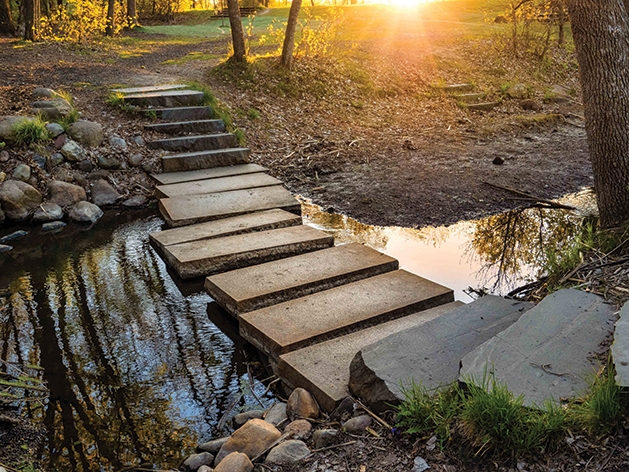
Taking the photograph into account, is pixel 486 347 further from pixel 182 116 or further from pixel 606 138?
pixel 182 116

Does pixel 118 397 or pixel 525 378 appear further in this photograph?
pixel 118 397

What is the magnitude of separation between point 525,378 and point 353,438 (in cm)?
86

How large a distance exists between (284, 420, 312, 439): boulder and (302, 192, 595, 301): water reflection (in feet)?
7.24

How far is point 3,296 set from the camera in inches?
193

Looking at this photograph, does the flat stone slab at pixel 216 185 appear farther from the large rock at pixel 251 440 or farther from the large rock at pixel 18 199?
the large rock at pixel 251 440

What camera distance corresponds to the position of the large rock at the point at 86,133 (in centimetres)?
775

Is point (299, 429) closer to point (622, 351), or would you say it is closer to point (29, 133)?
point (622, 351)

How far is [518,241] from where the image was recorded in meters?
5.80

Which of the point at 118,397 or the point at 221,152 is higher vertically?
the point at 221,152

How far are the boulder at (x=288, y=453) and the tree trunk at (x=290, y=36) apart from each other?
9.18 metres

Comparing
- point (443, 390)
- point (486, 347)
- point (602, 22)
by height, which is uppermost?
point (602, 22)

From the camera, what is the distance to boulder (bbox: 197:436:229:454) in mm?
2955

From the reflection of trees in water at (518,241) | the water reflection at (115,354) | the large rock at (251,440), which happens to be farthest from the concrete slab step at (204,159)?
the large rock at (251,440)

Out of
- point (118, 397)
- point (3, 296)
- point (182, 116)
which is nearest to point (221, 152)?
point (182, 116)
